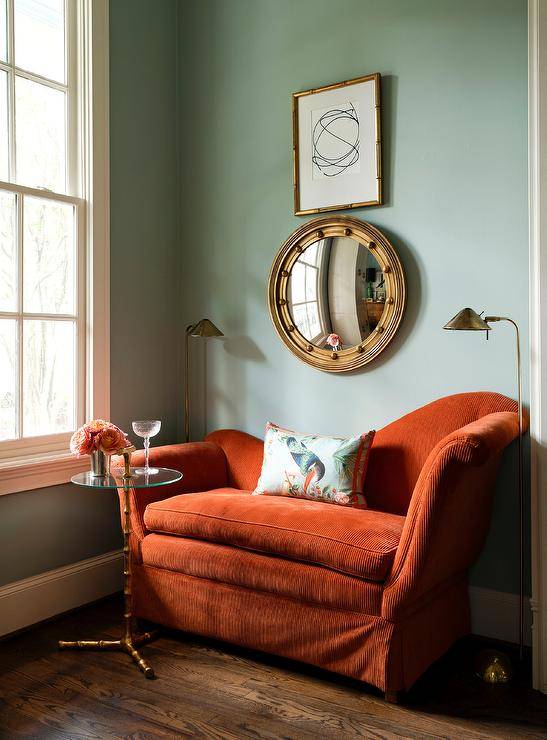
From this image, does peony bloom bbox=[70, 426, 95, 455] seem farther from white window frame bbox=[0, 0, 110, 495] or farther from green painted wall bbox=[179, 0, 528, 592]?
green painted wall bbox=[179, 0, 528, 592]

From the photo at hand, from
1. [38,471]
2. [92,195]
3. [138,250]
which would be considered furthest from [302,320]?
[38,471]

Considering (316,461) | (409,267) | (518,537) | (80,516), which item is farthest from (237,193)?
(518,537)

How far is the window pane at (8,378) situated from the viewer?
3.04 metres

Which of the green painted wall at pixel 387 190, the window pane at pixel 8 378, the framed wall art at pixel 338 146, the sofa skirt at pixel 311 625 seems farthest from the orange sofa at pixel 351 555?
the framed wall art at pixel 338 146

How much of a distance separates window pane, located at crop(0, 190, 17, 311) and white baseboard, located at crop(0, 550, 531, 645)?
123 centimetres

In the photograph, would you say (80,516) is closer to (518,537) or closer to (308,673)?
(308,673)

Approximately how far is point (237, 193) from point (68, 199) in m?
0.88

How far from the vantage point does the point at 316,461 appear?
9.86 ft

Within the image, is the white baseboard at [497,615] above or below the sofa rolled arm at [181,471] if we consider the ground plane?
below

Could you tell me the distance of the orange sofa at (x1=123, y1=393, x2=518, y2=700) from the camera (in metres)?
2.35

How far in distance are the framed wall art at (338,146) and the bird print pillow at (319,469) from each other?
113 cm

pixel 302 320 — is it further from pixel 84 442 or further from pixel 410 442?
pixel 84 442

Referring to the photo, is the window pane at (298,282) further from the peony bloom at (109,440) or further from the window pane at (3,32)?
the window pane at (3,32)

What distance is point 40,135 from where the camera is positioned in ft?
10.5
